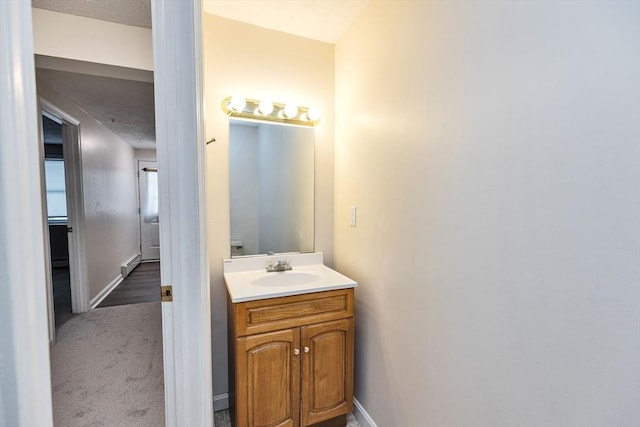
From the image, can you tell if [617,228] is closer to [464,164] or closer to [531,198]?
[531,198]

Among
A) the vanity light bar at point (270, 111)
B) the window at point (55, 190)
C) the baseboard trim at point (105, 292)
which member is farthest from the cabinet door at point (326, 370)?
the window at point (55, 190)

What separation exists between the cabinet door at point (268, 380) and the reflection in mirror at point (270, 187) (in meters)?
0.65

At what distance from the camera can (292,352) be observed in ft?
4.83

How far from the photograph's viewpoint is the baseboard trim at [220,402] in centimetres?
177

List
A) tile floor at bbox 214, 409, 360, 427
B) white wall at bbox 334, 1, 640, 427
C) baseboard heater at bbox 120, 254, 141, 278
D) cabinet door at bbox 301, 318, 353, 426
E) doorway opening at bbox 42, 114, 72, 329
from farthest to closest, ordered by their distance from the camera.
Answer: baseboard heater at bbox 120, 254, 141, 278
doorway opening at bbox 42, 114, 72, 329
tile floor at bbox 214, 409, 360, 427
cabinet door at bbox 301, 318, 353, 426
white wall at bbox 334, 1, 640, 427

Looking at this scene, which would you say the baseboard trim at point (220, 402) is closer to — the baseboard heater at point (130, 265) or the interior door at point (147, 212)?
the baseboard heater at point (130, 265)

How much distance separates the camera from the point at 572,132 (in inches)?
28.7

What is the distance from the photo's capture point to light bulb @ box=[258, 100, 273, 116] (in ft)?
5.96

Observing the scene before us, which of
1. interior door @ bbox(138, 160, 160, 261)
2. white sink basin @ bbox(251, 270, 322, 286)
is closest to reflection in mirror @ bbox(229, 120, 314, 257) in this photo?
white sink basin @ bbox(251, 270, 322, 286)

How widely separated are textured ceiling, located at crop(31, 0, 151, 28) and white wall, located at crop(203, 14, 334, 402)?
14.1 inches

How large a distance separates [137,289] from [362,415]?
3.81 metres

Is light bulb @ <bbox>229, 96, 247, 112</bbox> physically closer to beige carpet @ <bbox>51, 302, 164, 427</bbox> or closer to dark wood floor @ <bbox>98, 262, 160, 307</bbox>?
beige carpet @ <bbox>51, 302, 164, 427</bbox>

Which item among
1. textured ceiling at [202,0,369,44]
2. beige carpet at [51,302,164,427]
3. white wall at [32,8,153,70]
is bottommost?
beige carpet at [51,302,164,427]

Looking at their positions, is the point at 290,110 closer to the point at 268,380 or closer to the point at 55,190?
the point at 268,380
